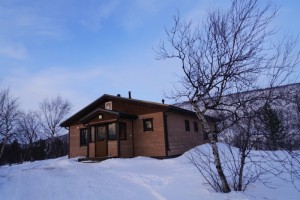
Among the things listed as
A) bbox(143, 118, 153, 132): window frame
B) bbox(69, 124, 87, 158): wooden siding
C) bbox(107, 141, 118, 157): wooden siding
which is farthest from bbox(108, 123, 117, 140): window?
bbox(69, 124, 87, 158): wooden siding

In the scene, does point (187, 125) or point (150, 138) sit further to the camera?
point (187, 125)

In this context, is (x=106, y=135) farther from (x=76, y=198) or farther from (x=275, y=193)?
(x=275, y=193)

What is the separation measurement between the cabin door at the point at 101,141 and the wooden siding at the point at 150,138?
7.09 ft

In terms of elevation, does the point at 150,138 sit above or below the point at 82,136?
below

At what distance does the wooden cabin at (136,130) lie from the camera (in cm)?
1778

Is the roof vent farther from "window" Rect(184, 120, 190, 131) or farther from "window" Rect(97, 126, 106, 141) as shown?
"window" Rect(184, 120, 190, 131)

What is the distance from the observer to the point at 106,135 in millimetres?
18375

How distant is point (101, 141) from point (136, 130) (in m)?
2.60

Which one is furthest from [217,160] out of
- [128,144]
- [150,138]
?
[128,144]

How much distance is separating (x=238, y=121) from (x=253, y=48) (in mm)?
1949

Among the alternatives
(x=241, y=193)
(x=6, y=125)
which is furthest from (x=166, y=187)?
(x=6, y=125)

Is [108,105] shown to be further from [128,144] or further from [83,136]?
[128,144]

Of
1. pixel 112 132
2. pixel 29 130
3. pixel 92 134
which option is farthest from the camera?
pixel 29 130

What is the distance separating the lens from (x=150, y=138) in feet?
59.9
